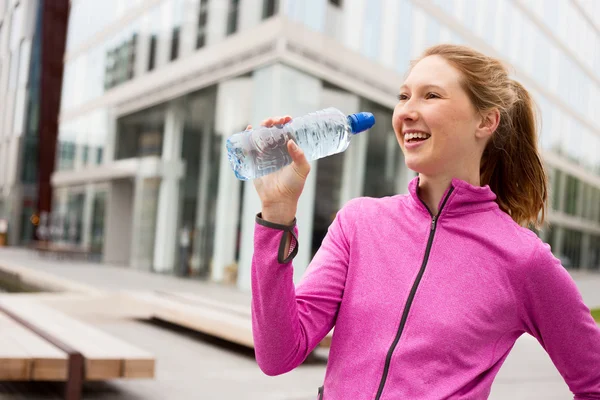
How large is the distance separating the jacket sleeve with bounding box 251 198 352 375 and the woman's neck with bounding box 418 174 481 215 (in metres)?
0.22

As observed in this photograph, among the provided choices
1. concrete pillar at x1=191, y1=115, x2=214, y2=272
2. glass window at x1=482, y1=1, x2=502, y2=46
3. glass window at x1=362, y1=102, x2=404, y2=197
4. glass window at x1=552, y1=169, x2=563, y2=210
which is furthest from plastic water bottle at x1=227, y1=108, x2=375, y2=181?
glass window at x1=552, y1=169, x2=563, y2=210

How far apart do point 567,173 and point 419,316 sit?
114ft

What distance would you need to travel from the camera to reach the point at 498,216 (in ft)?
5.97

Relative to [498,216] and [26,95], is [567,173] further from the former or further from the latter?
[498,216]

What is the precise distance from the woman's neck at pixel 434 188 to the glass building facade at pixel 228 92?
13164mm

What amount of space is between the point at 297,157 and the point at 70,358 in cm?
377

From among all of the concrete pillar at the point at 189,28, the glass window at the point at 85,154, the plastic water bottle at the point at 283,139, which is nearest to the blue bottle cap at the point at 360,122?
the plastic water bottle at the point at 283,139

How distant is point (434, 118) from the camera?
1.71m

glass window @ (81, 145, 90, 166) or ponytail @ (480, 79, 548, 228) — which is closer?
ponytail @ (480, 79, 548, 228)

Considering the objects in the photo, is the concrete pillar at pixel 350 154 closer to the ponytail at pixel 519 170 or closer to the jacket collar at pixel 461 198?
the ponytail at pixel 519 170

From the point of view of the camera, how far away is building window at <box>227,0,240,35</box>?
Answer: 671 inches

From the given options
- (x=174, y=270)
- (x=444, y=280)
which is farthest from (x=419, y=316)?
(x=174, y=270)

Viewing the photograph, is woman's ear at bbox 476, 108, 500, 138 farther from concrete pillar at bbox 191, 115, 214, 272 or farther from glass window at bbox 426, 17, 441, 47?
glass window at bbox 426, 17, 441, 47

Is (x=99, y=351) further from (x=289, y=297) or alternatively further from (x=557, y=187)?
(x=557, y=187)
